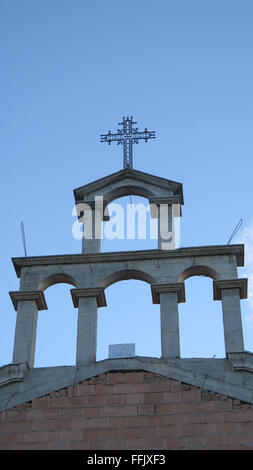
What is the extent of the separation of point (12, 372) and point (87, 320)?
2590 millimetres

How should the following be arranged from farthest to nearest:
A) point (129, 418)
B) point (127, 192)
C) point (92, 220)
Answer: point (127, 192) < point (92, 220) < point (129, 418)

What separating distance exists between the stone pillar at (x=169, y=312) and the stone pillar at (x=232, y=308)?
108cm

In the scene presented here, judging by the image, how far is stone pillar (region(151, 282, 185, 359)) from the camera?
90.0 ft

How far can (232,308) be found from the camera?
92.6ft

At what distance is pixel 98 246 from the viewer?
99.7 ft

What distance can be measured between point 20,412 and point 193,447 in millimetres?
4303

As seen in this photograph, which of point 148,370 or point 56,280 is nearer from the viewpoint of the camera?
point 148,370

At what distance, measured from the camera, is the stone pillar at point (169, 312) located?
27.4 metres

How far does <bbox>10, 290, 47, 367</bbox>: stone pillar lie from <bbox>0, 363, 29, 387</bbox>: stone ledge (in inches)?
11.7

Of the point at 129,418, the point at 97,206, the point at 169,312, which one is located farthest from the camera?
the point at 97,206

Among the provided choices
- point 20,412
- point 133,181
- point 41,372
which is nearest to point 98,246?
point 133,181

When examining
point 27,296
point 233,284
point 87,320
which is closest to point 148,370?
point 87,320

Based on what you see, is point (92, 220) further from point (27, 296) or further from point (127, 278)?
point (27, 296)
